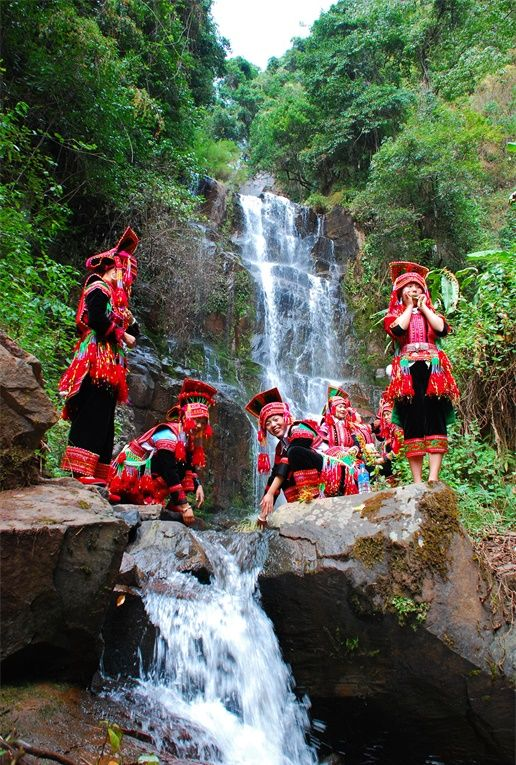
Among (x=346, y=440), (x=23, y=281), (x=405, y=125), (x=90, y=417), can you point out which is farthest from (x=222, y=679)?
(x=405, y=125)

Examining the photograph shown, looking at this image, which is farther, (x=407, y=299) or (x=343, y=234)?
(x=343, y=234)

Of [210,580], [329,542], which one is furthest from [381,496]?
[210,580]

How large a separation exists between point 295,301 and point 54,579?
523 inches

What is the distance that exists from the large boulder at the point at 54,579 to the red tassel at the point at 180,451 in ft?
7.95

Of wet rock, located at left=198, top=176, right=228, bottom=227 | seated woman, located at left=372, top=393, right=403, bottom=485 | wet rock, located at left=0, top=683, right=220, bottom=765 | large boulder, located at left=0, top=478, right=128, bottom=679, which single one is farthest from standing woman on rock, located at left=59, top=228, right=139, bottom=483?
wet rock, located at left=198, top=176, right=228, bottom=227

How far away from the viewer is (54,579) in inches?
92.3

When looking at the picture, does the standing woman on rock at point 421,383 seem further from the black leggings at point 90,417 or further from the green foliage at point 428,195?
the green foliage at point 428,195

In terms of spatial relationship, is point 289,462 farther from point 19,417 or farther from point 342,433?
point 342,433

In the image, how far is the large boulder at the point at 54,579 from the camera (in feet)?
7.21

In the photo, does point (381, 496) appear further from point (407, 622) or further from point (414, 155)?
point (414, 155)

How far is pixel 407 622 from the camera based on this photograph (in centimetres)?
293

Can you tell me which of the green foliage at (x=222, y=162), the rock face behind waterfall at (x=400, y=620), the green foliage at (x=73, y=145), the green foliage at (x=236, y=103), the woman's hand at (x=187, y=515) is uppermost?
the green foliage at (x=236, y=103)

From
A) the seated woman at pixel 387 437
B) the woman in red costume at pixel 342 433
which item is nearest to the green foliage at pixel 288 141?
the seated woman at pixel 387 437

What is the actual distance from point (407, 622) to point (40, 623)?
6.20 feet
